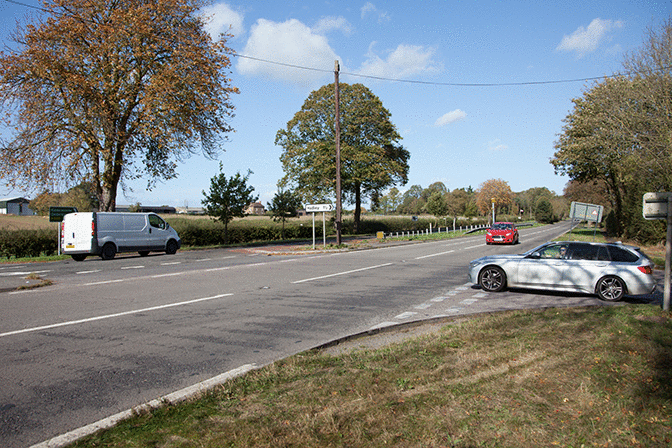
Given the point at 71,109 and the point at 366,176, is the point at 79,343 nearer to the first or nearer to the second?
the point at 71,109

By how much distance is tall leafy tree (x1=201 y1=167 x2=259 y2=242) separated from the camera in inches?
1353

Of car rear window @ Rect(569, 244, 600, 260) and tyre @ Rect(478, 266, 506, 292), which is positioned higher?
car rear window @ Rect(569, 244, 600, 260)

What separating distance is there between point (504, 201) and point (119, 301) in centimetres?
12799

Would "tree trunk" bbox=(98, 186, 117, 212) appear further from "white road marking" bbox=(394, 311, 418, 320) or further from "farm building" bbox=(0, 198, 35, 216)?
"farm building" bbox=(0, 198, 35, 216)

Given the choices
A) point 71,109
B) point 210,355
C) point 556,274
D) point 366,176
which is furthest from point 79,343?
point 366,176

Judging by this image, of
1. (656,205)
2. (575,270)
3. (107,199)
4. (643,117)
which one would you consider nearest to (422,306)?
(575,270)

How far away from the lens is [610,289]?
9.94m

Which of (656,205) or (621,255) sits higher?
(656,205)

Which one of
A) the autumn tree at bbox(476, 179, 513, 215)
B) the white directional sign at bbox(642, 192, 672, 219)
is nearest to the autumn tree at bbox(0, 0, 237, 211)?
the white directional sign at bbox(642, 192, 672, 219)

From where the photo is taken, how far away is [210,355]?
221 inches

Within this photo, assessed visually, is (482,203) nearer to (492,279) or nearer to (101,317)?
(492,279)

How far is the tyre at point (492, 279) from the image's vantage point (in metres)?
11.1

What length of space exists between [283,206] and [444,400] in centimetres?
4005

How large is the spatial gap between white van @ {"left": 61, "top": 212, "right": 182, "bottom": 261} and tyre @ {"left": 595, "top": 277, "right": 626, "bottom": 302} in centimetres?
1908
